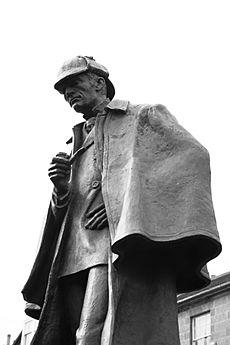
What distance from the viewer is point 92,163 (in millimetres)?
9531

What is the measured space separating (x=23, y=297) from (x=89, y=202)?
0.98 meters

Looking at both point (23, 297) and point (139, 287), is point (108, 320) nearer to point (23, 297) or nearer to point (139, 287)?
point (139, 287)

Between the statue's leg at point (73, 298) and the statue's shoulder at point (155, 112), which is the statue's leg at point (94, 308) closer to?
the statue's leg at point (73, 298)

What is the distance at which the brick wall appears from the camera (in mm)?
46750

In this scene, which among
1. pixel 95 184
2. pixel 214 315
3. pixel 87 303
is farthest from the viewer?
pixel 214 315

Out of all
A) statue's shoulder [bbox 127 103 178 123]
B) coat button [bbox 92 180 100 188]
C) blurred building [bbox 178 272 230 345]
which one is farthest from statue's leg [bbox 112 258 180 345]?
blurred building [bbox 178 272 230 345]

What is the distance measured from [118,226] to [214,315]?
39273 mm

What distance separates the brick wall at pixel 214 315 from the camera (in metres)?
46.8

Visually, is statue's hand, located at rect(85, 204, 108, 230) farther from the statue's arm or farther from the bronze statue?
the statue's arm

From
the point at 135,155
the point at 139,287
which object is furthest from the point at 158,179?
the point at 139,287

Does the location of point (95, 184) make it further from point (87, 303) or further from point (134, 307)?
point (134, 307)

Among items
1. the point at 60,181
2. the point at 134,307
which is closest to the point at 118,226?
the point at 134,307

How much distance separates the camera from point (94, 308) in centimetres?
881

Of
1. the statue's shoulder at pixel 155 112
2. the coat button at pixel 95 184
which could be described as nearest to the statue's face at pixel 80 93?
the statue's shoulder at pixel 155 112
